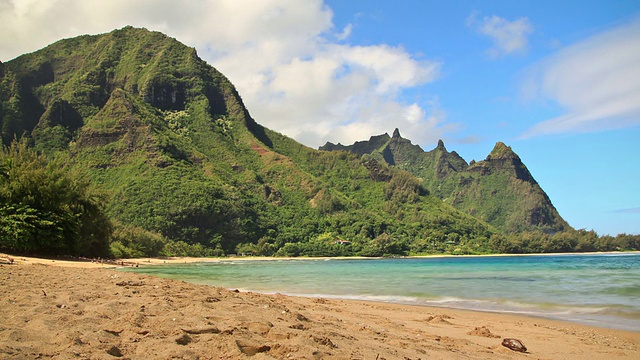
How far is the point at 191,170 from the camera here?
124m

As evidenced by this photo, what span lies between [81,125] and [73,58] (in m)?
62.3

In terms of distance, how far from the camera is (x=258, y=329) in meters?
6.45

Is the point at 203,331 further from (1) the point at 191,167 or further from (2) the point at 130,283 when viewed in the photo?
(1) the point at 191,167

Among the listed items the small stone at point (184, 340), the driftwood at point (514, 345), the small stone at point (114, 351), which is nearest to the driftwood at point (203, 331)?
the small stone at point (184, 340)

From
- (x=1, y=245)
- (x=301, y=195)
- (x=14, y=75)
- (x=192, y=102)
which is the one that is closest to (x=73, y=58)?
(x=14, y=75)

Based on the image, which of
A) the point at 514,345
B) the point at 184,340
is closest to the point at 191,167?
the point at 514,345

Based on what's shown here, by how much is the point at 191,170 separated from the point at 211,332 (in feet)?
404

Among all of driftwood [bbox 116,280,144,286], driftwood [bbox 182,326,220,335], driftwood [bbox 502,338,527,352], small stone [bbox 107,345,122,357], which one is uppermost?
driftwood [bbox 182,326,220,335]

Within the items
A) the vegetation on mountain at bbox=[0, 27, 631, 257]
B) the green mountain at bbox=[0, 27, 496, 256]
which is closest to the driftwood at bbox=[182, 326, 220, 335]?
the vegetation on mountain at bbox=[0, 27, 631, 257]

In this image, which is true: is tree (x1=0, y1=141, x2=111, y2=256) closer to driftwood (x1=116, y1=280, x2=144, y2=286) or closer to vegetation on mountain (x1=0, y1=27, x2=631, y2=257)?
vegetation on mountain (x1=0, y1=27, x2=631, y2=257)

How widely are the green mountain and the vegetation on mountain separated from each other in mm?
415

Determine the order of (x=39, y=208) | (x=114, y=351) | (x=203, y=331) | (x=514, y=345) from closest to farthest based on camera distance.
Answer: (x=114, y=351)
(x=203, y=331)
(x=514, y=345)
(x=39, y=208)

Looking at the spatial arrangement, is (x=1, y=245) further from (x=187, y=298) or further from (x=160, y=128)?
(x=160, y=128)

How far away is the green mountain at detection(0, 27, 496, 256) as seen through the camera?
110188 mm
